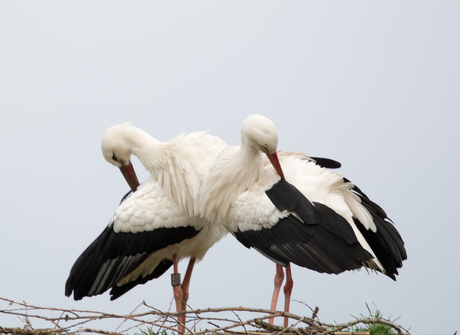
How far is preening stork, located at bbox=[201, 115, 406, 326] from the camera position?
517cm

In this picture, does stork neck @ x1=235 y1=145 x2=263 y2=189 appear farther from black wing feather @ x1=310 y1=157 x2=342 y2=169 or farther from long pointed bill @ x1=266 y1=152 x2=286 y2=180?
black wing feather @ x1=310 y1=157 x2=342 y2=169

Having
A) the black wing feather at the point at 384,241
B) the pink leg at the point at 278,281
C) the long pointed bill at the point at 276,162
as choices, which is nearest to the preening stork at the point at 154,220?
the pink leg at the point at 278,281

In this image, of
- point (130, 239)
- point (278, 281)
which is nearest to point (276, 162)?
point (278, 281)

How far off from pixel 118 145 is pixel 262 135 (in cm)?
174

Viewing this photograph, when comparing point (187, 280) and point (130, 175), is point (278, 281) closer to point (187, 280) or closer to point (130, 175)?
point (187, 280)

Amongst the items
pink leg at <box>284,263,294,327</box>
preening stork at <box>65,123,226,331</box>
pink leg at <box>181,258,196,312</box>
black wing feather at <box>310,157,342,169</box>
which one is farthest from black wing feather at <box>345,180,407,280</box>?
pink leg at <box>181,258,196,312</box>

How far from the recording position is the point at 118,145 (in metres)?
6.51

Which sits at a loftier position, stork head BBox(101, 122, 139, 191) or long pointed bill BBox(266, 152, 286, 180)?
stork head BBox(101, 122, 139, 191)

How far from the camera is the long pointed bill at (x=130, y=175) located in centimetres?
677

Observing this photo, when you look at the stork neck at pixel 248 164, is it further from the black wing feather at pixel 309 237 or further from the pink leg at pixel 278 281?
the pink leg at pixel 278 281

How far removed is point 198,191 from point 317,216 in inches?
43.6

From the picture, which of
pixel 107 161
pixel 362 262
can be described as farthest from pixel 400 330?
pixel 107 161

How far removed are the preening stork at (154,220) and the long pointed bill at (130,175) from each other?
260 millimetres

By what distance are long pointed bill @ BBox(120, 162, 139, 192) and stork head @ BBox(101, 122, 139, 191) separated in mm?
32
